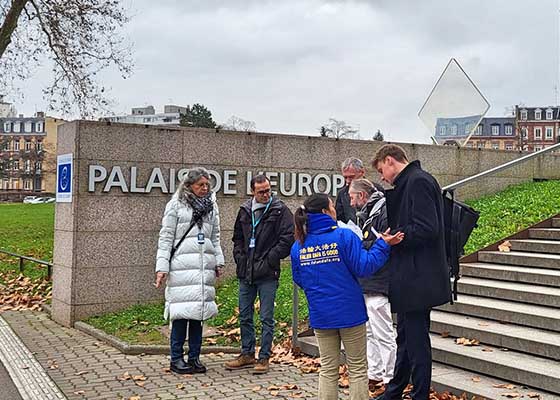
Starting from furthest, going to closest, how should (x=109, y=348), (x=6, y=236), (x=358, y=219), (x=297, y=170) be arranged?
(x=6, y=236), (x=297, y=170), (x=109, y=348), (x=358, y=219)

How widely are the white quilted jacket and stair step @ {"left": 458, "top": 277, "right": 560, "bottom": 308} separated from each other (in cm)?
313

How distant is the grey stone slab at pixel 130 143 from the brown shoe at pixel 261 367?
4.38 metres

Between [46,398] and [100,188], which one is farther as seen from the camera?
[100,188]

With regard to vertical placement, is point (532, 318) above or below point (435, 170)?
below

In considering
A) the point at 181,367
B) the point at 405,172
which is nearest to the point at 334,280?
the point at 405,172

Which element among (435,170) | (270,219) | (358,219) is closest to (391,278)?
(358,219)

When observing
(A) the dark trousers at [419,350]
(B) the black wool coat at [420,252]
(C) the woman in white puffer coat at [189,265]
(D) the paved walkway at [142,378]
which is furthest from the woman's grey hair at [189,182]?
(A) the dark trousers at [419,350]

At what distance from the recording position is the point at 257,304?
9.38 m

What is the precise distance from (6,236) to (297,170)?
12451mm

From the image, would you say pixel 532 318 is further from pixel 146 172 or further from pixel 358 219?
pixel 146 172

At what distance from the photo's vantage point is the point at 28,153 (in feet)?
283

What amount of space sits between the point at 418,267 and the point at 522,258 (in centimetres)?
415

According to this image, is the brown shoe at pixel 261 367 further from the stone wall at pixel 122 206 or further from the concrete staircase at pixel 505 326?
the stone wall at pixel 122 206

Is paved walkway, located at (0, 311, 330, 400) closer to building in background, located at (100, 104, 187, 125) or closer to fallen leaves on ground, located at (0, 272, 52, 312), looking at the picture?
fallen leaves on ground, located at (0, 272, 52, 312)
